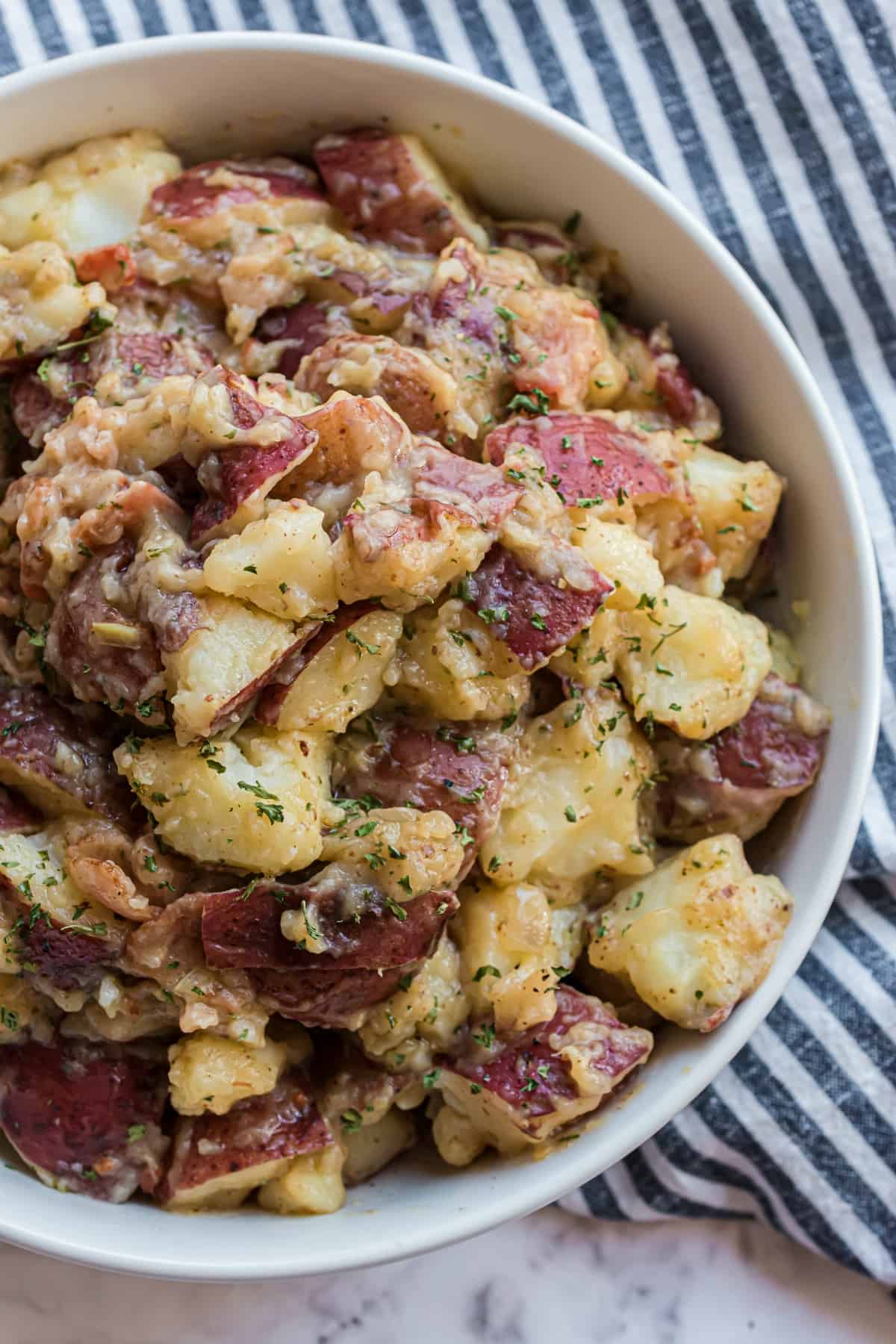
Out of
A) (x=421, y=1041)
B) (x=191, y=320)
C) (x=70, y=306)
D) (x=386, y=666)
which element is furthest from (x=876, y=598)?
(x=70, y=306)

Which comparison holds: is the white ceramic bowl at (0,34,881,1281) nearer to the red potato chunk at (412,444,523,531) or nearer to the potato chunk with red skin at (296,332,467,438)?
the potato chunk with red skin at (296,332,467,438)

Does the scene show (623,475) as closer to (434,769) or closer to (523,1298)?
(434,769)

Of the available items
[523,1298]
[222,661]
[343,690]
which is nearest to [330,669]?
[343,690]

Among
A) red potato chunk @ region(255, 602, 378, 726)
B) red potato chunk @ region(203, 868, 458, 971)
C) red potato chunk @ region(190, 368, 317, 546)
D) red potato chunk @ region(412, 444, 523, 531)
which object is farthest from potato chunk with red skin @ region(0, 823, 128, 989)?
red potato chunk @ region(412, 444, 523, 531)

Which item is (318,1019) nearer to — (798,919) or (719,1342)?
(798,919)

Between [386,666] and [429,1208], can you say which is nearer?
[386,666]

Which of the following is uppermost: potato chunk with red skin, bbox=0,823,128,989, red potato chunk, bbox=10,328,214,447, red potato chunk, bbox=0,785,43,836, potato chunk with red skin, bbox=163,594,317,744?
red potato chunk, bbox=10,328,214,447
